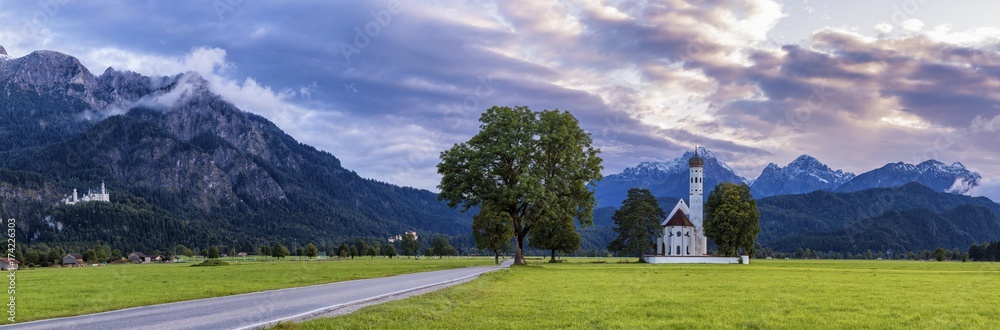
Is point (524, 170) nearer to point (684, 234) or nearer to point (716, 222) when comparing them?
point (716, 222)

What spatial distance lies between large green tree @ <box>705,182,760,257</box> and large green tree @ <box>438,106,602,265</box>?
1729 inches

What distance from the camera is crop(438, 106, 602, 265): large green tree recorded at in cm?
6906

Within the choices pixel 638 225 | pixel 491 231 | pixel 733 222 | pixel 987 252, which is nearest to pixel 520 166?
pixel 491 231

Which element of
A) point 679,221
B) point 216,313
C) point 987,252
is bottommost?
point 987,252

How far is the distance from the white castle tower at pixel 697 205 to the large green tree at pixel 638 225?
23718 millimetres

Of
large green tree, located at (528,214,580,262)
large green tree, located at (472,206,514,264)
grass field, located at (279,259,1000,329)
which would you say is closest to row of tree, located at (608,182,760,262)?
large green tree, located at (528,214,580,262)

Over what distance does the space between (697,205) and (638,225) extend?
36093mm

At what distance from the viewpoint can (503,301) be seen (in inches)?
974

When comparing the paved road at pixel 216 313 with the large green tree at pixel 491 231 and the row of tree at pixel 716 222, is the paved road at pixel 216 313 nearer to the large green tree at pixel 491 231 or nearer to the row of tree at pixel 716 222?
the large green tree at pixel 491 231

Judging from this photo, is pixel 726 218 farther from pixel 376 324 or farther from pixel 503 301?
pixel 376 324

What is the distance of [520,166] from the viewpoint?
70438 mm

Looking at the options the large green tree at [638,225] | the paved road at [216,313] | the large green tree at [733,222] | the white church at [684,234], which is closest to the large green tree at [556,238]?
the large green tree at [638,225]

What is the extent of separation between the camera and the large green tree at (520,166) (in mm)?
69062

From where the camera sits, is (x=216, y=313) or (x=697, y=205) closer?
(x=216, y=313)
